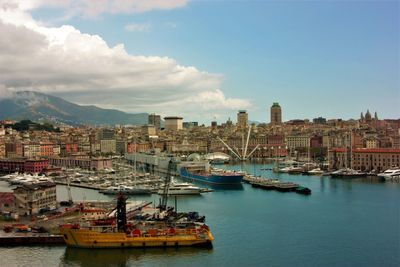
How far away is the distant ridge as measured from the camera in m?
119

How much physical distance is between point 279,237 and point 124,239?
9.98 ft

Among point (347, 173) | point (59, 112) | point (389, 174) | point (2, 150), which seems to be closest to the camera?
point (389, 174)

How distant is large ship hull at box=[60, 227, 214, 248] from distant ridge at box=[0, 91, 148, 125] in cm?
10219

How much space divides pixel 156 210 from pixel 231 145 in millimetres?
33876

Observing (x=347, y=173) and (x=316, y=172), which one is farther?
(x=316, y=172)

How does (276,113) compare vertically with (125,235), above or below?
above

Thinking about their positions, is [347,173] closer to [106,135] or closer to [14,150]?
[14,150]

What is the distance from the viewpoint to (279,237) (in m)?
10.6

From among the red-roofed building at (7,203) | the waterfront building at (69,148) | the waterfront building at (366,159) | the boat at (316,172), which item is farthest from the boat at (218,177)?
the waterfront building at (69,148)

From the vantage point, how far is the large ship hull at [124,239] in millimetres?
9688

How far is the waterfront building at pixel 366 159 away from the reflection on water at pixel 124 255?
17.3 meters

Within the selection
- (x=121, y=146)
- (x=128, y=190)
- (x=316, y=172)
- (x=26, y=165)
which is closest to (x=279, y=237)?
(x=128, y=190)

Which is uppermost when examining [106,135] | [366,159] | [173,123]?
[173,123]

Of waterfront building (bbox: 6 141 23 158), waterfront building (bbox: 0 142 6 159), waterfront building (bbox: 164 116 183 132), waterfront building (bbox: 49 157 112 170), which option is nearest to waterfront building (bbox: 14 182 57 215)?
waterfront building (bbox: 49 157 112 170)
